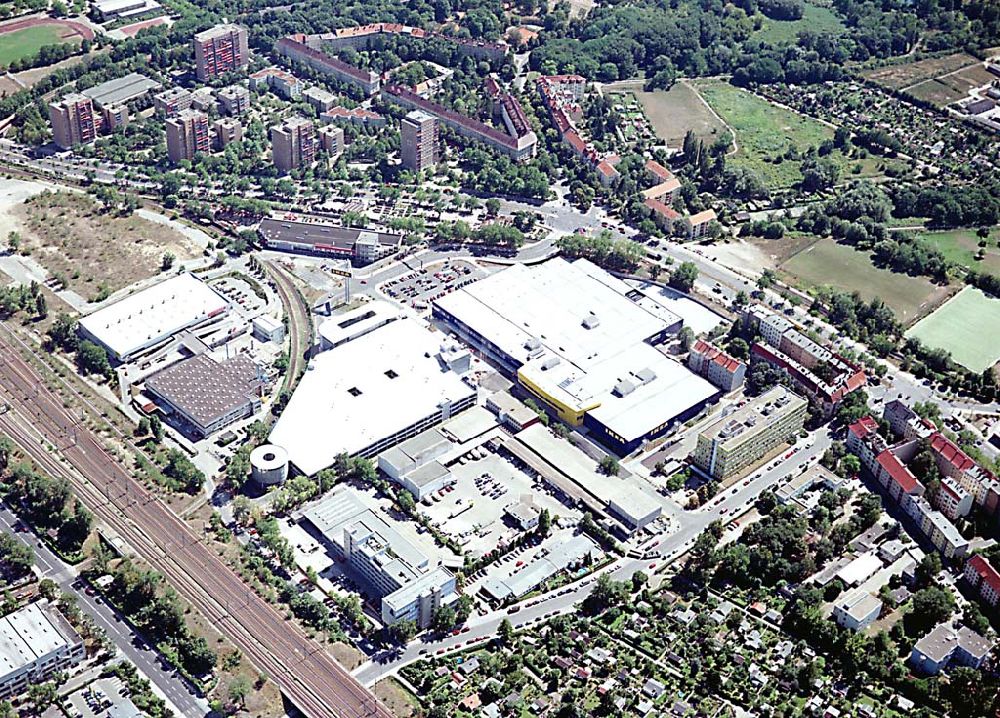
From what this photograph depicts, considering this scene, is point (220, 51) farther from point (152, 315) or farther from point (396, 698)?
point (396, 698)

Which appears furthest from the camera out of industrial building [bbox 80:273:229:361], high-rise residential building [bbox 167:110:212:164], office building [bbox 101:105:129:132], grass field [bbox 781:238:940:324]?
office building [bbox 101:105:129:132]

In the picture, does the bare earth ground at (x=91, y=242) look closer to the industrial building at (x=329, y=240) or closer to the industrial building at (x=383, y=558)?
the industrial building at (x=329, y=240)

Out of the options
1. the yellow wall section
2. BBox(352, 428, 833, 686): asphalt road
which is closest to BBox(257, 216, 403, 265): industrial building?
the yellow wall section

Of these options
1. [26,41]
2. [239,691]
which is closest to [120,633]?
[239,691]

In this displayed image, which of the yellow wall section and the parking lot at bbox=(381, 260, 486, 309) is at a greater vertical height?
the yellow wall section

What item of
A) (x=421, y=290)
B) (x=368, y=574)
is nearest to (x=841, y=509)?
(x=368, y=574)

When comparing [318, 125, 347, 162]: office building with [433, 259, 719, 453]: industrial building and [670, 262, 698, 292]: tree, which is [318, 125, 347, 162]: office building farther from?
[670, 262, 698, 292]: tree

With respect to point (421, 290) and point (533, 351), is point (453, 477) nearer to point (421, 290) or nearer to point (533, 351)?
point (533, 351)
